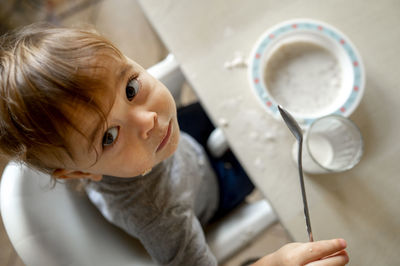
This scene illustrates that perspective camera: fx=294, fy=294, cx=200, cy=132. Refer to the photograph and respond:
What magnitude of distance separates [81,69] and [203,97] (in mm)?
257

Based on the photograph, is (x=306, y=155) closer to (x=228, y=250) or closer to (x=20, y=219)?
(x=228, y=250)

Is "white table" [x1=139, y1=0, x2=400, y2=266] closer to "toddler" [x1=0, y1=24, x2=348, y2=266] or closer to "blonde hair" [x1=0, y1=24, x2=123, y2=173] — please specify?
"toddler" [x1=0, y1=24, x2=348, y2=266]

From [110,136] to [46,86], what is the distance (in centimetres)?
11

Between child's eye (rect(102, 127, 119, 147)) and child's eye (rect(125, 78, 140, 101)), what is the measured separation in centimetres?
5

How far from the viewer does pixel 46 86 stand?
0.37 meters

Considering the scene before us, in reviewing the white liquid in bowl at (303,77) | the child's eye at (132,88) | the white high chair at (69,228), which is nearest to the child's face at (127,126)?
the child's eye at (132,88)

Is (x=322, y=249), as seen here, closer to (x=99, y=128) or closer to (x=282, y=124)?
(x=282, y=124)

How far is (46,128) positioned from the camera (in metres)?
0.38

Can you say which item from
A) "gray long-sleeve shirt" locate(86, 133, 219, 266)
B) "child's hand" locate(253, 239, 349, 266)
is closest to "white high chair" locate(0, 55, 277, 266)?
"gray long-sleeve shirt" locate(86, 133, 219, 266)

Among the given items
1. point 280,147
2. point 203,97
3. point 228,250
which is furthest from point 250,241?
point 203,97

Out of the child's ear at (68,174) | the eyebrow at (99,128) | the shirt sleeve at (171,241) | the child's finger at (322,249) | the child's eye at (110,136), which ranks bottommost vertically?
the child's finger at (322,249)

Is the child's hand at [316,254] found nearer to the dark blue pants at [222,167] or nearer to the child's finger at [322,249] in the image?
the child's finger at [322,249]

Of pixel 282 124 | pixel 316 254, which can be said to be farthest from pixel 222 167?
pixel 316 254

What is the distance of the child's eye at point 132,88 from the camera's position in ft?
1.45
